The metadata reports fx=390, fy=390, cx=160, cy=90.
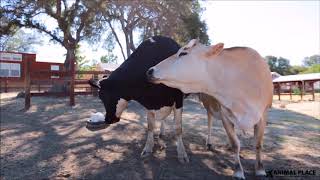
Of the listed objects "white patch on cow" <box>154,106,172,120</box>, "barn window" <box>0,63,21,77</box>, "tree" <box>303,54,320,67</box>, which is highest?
"tree" <box>303,54,320,67</box>

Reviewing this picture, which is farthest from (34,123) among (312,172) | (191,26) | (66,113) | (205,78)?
(191,26)

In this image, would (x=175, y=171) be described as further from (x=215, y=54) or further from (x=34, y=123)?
(x=34, y=123)

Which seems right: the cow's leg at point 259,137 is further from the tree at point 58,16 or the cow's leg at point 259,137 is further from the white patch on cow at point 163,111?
the tree at point 58,16

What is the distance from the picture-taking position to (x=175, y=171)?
5535 millimetres

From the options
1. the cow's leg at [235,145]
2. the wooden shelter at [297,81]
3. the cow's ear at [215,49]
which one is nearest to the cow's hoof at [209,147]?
the cow's leg at [235,145]

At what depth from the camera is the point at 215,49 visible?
16.2 ft

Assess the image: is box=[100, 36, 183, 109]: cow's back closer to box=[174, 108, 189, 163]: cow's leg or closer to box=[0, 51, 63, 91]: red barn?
box=[174, 108, 189, 163]: cow's leg

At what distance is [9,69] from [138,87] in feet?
98.5

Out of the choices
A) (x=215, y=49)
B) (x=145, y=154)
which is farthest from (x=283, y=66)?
(x=215, y=49)

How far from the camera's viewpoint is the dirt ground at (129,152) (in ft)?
18.5

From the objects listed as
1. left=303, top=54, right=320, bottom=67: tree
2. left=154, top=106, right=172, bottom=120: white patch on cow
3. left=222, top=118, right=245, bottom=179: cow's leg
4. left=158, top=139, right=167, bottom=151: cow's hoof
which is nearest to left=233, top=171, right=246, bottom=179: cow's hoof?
left=222, top=118, right=245, bottom=179: cow's leg

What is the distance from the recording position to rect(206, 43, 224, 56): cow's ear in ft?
16.1

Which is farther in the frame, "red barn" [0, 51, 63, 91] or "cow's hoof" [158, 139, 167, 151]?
"red barn" [0, 51, 63, 91]

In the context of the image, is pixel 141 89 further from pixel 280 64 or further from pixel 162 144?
pixel 280 64
